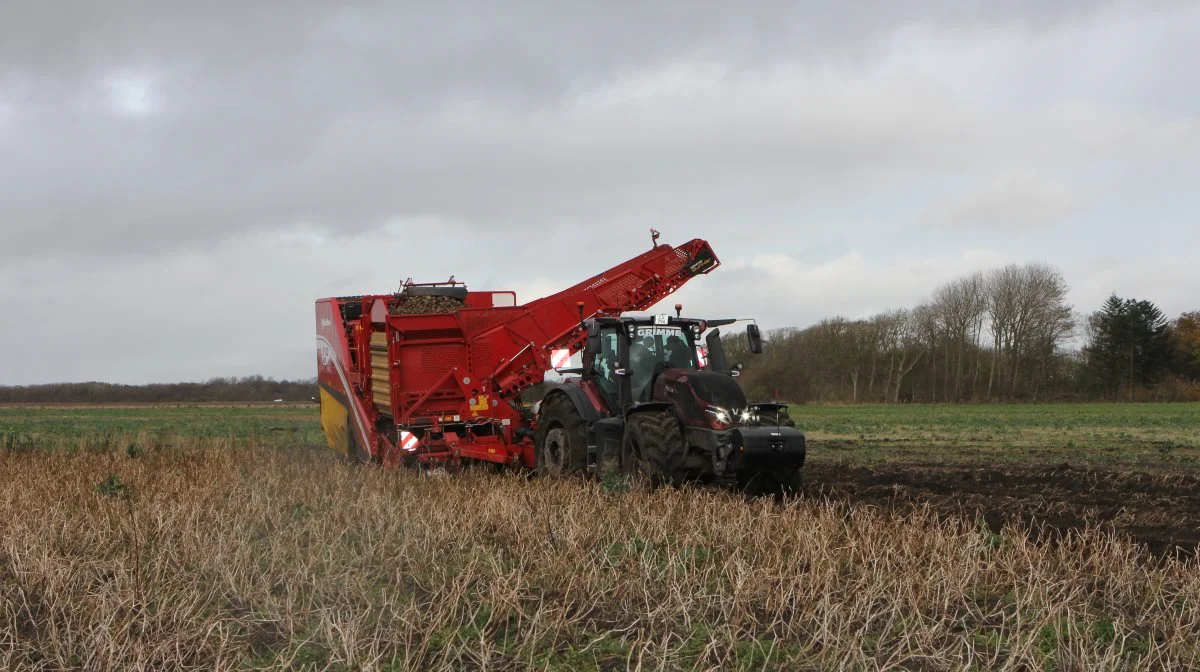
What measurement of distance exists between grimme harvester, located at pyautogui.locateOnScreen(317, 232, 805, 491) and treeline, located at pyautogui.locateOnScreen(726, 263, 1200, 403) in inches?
1739

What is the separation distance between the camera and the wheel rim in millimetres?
11222

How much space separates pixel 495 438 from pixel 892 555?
7.12 metres

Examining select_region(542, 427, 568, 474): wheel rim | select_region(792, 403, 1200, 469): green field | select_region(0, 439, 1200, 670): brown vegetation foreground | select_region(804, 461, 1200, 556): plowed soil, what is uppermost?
select_region(542, 427, 568, 474): wheel rim

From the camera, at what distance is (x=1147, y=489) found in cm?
1152

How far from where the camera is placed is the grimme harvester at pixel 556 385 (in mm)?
9477

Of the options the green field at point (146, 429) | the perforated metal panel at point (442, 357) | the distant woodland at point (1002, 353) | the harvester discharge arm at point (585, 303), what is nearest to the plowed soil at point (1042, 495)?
the harvester discharge arm at point (585, 303)

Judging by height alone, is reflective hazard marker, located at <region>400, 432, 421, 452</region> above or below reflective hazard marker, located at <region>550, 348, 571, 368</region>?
below

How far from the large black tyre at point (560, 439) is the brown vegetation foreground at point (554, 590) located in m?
2.66

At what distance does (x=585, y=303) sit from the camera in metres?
13.2

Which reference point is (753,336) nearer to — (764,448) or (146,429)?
(764,448)

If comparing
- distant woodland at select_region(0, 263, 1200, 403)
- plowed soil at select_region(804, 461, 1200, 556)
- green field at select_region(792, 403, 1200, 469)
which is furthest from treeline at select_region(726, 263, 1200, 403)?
plowed soil at select_region(804, 461, 1200, 556)

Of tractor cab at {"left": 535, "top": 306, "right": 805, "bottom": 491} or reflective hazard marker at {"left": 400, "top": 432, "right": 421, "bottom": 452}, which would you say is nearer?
tractor cab at {"left": 535, "top": 306, "right": 805, "bottom": 491}

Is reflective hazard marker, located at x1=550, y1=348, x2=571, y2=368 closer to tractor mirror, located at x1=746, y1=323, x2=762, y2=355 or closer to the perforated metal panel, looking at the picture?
the perforated metal panel

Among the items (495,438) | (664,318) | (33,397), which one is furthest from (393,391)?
(33,397)
